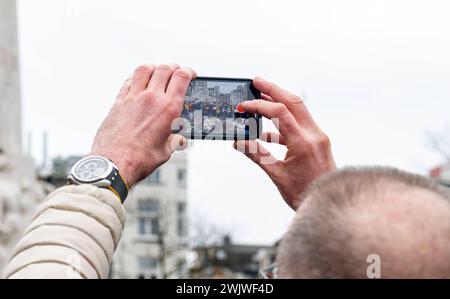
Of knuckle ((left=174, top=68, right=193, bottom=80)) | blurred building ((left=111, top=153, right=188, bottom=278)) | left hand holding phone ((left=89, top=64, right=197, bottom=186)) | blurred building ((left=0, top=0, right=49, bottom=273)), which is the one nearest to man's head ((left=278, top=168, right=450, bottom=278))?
left hand holding phone ((left=89, top=64, right=197, bottom=186))

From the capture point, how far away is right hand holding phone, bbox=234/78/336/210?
2.07 m

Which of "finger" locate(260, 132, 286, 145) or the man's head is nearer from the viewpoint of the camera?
the man's head

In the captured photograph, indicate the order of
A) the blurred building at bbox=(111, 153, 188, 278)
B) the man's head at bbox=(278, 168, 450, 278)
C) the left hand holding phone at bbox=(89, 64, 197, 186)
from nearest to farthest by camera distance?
the man's head at bbox=(278, 168, 450, 278) → the left hand holding phone at bbox=(89, 64, 197, 186) → the blurred building at bbox=(111, 153, 188, 278)

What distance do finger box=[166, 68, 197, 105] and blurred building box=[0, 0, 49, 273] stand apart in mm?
11288

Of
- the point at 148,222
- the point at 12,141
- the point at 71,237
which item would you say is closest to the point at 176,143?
the point at 71,237

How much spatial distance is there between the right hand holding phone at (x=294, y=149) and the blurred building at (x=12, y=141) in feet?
36.6

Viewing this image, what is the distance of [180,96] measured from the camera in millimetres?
1893

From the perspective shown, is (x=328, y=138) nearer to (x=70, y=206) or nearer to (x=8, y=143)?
(x=70, y=206)

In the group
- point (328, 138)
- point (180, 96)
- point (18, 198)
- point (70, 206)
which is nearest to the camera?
point (70, 206)

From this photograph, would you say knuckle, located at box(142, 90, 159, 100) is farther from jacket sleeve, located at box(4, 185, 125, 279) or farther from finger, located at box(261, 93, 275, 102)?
finger, located at box(261, 93, 275, 102)

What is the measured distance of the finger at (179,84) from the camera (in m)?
1.88

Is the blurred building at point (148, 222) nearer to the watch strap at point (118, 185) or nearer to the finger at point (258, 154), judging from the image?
the finger at point (258, 154)
